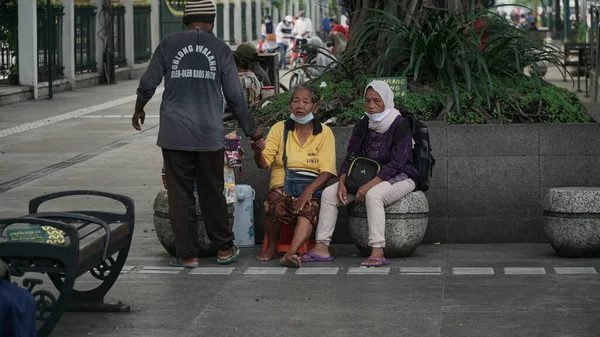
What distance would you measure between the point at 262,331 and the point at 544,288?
1.91 metres

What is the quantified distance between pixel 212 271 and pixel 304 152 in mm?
1038

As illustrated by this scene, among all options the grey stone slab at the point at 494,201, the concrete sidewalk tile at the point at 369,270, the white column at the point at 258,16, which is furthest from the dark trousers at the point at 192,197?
the white column at the point at 258,16

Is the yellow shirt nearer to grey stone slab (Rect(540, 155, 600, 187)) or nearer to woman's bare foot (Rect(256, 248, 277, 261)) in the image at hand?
woman's bare foot (Rect(256, 248, 277, 261))

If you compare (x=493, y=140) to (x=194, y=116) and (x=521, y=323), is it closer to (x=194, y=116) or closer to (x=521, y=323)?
(x=194, y=116)

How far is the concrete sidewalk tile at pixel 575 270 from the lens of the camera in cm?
784

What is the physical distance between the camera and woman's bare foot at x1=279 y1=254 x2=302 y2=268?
8.14 meters

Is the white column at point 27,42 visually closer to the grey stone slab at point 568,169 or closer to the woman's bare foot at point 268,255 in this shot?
the woman's bare foot at point 268,255

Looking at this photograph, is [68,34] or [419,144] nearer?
[419,144]

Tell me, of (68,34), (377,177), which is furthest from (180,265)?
(68,34)

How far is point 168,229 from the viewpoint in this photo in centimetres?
846

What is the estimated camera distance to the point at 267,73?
16531 millimetres

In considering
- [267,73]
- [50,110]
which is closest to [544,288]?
[267,73]

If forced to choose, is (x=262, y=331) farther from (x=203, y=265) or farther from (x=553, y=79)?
(x=553, y=79)

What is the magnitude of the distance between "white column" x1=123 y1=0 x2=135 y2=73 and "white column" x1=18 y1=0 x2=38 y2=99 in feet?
26.1
